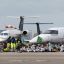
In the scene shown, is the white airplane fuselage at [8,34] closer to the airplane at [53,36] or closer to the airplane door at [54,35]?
the airplane at [53,36]

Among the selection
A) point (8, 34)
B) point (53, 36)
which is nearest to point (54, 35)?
point (53, 36)

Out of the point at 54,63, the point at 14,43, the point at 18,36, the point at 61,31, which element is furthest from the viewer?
the point at 18,36

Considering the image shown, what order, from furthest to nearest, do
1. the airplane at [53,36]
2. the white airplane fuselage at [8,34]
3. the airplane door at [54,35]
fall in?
the white airplane fuselage at [8,34]
the airplane door at [54,35]
the airplane at [53,36]

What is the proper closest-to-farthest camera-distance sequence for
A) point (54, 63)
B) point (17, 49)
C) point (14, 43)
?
point (54, 63) < point (17, 49) < point (14, 43)

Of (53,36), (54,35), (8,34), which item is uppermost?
(8,34)

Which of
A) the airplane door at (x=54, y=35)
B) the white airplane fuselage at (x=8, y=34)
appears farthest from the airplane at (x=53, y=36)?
the white airplane fuselage at (x=8, y=34)

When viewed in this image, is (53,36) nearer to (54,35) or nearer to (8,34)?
(54,35)

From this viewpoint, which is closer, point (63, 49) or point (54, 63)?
point (54, 63)

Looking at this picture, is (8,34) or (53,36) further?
(8,34)

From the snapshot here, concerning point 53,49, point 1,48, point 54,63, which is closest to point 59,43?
point 53,49

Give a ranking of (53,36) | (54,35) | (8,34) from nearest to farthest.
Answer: (53,36) → (54,35) → (8,34)

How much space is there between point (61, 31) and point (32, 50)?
7411 millimetres

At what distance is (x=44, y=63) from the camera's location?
76.1 feet

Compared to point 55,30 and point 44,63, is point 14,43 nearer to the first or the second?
point 55,30
